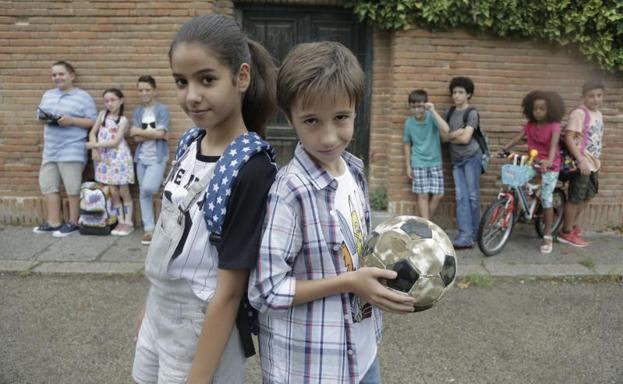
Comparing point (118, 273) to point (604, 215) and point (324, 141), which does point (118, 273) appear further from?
point (604, 215)

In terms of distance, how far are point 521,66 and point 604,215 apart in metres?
2.36

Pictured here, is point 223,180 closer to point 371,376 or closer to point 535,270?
point 371,376

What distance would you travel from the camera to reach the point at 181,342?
5.53ft

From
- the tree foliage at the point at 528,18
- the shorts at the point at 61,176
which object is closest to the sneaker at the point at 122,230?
the shorts at the point at 61,176

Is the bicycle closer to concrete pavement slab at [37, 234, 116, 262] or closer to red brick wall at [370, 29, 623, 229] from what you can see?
red brick wall at [370, 29, 623, 229]

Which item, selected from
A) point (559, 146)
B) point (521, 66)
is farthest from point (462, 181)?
point (521, 66)

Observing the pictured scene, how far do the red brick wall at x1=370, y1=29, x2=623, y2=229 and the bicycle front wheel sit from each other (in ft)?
3.06

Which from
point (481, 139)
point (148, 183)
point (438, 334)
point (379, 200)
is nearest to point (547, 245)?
point (481, 139)

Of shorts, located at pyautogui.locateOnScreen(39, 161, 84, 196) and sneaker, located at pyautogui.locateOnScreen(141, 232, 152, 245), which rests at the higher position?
shorts, located at pyautogui.locateOnScreen(39, 161, 84, 196)

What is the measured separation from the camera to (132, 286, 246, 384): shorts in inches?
65.7

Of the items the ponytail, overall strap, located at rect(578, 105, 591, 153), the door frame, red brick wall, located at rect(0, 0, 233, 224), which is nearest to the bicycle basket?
overall strap, located at rect(578, 105, 591, 153)

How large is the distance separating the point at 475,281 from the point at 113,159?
457 centimetres

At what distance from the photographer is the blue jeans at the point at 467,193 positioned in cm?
623

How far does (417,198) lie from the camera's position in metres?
6.77
